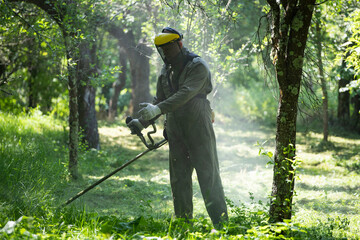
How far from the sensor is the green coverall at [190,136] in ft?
13.1

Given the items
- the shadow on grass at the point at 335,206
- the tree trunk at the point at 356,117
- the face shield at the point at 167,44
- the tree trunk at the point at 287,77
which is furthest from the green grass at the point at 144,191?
the face shield at the point at 167,44

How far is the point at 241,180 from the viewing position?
733cm

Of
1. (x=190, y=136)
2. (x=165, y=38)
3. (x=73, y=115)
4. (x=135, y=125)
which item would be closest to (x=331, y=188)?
(x=190, y=136)

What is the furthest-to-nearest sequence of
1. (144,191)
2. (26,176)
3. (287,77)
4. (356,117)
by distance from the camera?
(356,117) → (144,191) → (26,176) → (287,77)

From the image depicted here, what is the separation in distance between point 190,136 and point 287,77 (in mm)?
1360

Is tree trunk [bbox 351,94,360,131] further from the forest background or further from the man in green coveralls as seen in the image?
the man in green coveralls

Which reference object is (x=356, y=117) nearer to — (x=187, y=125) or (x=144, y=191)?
(x=144, y=191)

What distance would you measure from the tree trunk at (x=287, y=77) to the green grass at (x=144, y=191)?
0.19 metres

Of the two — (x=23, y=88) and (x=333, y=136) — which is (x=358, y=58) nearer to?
(x=333, y=136)

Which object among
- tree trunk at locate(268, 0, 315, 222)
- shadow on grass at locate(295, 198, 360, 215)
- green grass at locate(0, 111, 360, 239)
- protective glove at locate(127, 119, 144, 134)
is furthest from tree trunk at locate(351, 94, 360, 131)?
tree trunk at locate(268, 0, 315, 222)

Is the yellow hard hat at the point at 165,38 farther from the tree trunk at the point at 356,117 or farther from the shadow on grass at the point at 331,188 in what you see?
the tree trunk at the point at 356,117

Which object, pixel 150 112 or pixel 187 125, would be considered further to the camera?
pixel 187 125

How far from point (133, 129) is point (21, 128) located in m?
5.07

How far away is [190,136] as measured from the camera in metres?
4.11
